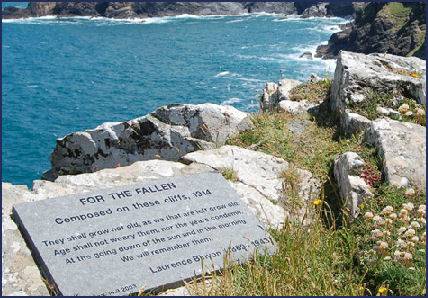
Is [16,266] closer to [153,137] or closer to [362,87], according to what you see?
[153,137]

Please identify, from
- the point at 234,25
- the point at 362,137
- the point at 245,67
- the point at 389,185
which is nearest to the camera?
the point at 389,185

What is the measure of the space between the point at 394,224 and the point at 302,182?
2.35 meters

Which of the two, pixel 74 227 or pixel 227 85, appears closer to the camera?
pixel 74 227

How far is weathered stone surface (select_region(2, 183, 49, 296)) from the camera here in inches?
256

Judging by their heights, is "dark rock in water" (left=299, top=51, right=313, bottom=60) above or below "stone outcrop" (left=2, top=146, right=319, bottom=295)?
below

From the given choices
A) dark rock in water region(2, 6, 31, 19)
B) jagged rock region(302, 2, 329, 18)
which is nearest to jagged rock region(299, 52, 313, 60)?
jagged rock region(302, 2, 329, 18)

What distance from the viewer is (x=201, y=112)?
1318cm

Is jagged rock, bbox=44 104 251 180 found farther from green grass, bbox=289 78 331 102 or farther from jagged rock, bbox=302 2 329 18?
jagged rock, bbox=302 2 329 18

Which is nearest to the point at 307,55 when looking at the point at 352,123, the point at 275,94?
the point at 275,94

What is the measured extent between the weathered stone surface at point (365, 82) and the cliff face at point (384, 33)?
75.6m

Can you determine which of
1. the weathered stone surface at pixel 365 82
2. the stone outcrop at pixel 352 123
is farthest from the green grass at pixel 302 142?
the weathered stone surface at pixel 365 82

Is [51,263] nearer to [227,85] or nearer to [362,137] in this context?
[362,137]

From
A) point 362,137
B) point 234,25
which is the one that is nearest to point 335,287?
point 362,137

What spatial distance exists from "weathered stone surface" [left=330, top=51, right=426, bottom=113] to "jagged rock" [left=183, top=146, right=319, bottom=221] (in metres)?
2.44
